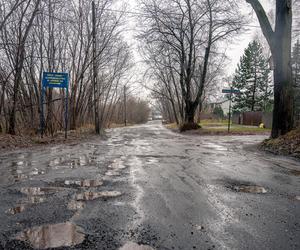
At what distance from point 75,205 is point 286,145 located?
322 inches

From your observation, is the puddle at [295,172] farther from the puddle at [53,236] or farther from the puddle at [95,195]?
the puddle at [53,236]

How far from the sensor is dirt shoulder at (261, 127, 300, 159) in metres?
8.69

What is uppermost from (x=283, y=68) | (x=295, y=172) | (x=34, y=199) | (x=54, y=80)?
(x=283, y=68)

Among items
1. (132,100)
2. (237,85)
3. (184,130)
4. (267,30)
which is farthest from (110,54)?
(132,100)

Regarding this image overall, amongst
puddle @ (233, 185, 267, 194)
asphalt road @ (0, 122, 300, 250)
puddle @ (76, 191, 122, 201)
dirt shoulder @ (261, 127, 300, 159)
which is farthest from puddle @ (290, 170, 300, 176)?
puddle @ (76, 191, 122, 201)

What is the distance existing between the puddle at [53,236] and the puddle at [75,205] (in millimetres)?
498

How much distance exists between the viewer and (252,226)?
2.88m

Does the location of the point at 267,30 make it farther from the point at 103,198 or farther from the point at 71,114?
the point at 71,114

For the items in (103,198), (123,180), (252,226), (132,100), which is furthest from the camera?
(132,100)

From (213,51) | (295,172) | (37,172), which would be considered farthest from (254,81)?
(37,172)

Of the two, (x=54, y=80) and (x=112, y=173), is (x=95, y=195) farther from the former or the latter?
(x=54, y=80)

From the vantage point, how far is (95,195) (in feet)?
13.0

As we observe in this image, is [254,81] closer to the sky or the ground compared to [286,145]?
closer to the sky

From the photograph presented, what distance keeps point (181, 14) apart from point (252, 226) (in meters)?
21.4
